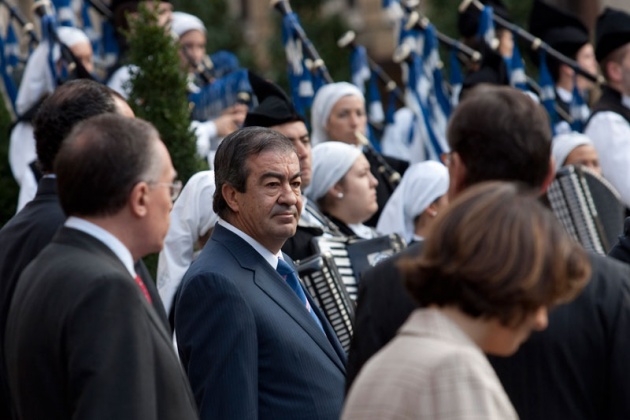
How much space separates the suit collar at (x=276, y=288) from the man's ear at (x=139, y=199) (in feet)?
3.98

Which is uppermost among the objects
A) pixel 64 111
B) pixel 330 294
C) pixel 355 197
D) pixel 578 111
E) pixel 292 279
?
pixel 64 111

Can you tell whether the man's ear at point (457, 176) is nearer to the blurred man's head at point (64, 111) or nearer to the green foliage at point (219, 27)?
the blurred man's head at point (64, 111)

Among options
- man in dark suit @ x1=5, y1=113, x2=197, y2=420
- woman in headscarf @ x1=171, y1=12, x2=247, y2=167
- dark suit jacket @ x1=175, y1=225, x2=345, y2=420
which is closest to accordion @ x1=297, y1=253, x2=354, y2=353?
dark suit jacket @ x1=175, y1=225, x2=345, y2=420

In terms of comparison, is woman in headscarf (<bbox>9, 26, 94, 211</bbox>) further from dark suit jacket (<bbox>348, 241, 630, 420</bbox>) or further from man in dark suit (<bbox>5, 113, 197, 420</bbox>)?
dark suit jacket (<bbox>348, 241, 630, 420</bbox>)

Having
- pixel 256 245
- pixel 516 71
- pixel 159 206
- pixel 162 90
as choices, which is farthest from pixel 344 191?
pixel 159 206

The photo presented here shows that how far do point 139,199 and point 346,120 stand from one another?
5.20 m

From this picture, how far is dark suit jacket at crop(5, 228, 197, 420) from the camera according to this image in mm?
3428

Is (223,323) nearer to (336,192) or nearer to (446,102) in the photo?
(336,192)

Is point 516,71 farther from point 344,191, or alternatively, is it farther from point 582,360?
point 582,360

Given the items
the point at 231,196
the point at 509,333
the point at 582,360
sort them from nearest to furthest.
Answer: the point at 509,333
the point at 582,360
the point at 231,196

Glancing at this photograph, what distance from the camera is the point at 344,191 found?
23.2ft

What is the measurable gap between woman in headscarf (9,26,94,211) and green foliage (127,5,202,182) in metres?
1.18

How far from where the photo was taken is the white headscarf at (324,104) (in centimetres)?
866

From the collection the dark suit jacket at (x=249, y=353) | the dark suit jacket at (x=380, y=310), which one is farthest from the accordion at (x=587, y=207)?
the dark suit jacket at (x=380, y=310)
